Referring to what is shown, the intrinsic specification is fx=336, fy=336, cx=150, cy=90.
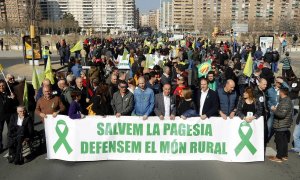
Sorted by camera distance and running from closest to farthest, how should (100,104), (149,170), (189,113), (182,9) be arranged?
(149,170) < (189,113) < (100,104) < (182,9)

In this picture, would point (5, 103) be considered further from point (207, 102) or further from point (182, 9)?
point (182, 9)

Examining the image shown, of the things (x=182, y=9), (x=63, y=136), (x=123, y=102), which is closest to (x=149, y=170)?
(x=123, y=102)

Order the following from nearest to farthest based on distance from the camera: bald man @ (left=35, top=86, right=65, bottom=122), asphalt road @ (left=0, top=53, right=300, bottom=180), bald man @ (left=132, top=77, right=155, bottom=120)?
asphalt road @ (left=0, top=53, right=300, bottom=180) < bald man @ (left=35, top=86, right=65, bottom=122) < bald man @ (left=132, top=77, right=155, bottom=120)

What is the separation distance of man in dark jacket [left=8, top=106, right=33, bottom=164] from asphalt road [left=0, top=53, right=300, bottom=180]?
0.77ft

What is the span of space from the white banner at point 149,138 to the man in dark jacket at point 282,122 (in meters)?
0.44

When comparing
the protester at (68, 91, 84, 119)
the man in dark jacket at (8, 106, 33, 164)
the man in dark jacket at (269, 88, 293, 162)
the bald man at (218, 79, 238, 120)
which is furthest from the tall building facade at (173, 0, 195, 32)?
the man in dark jacket at (8, 106, 33, 164)

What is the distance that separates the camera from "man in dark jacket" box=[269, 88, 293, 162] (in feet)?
21.9

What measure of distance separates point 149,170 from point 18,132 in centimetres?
269

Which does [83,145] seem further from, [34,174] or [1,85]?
[1,85]

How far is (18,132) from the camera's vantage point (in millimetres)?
6625

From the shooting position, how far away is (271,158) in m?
7.07

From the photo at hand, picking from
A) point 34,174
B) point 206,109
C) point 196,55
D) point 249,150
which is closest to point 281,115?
point 249,150

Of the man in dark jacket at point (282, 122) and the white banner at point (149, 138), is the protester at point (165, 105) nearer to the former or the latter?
the white banner at point (149, 138)

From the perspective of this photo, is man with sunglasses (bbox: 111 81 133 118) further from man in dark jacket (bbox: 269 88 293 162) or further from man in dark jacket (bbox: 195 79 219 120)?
man in dark jacket (bbox: 269 88 293 162)
